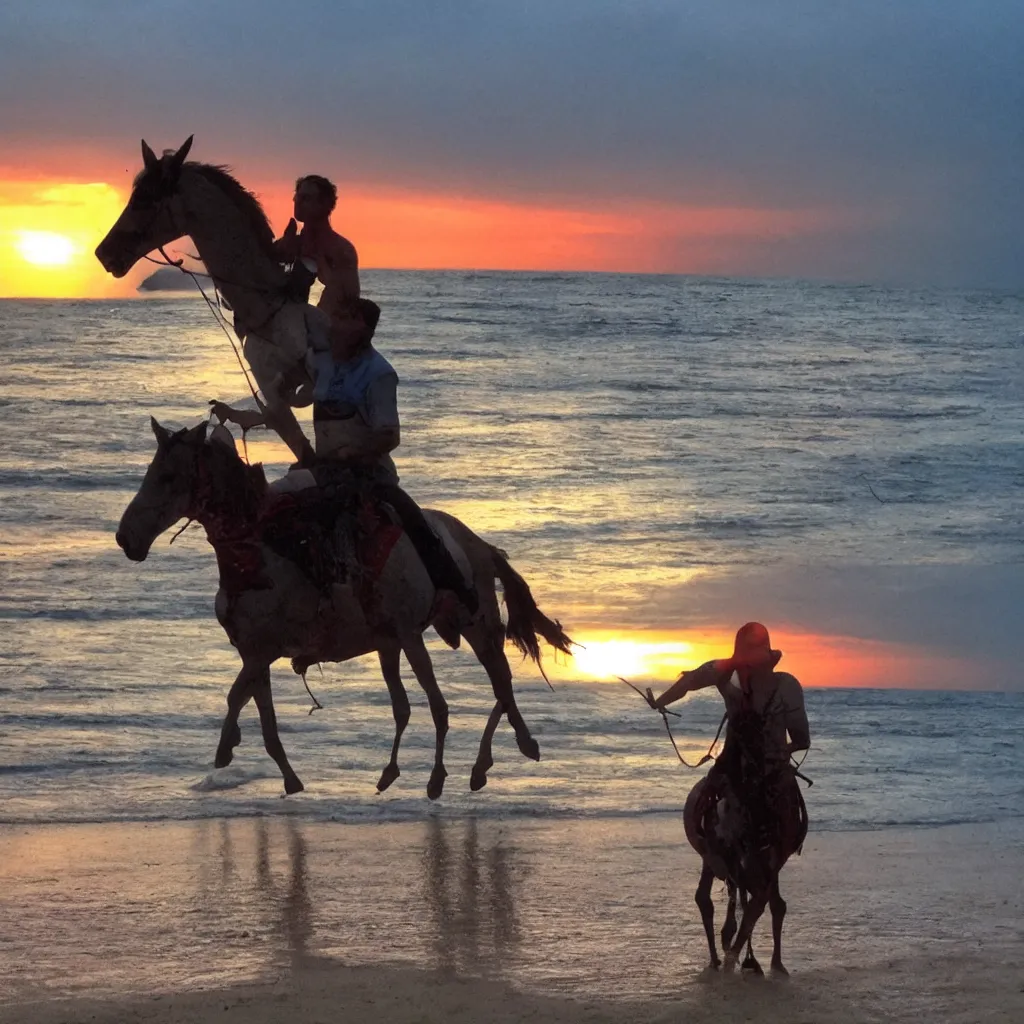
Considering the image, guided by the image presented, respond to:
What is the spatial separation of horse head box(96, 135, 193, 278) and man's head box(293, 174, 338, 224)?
2.24ft

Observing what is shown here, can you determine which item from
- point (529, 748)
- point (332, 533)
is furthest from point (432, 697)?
point (332, 533)

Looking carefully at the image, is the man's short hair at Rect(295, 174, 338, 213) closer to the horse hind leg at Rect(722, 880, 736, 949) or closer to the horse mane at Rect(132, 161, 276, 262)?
the horse mane at Rect(132, 161, 276, 262)

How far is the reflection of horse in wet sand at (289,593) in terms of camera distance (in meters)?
9.73

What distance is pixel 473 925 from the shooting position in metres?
8.77

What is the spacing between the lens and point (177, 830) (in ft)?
35.6

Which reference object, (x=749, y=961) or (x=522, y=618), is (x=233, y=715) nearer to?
(x=522, y=618)

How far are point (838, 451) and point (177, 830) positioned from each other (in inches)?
1139

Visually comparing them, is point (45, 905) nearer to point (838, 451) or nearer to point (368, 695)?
point (368, 695)

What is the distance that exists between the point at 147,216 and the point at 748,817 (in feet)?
17.6

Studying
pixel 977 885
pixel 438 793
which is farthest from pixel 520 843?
pixel 977 885

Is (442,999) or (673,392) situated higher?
(673,392)

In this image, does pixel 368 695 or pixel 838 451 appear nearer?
pixel 368 695

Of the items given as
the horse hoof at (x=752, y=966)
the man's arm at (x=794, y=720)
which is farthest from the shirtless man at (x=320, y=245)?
the horse hoof at (x=752, y=966)

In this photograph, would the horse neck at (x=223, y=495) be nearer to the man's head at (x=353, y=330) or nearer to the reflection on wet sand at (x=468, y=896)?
the man's head at (x=353, y=330)
